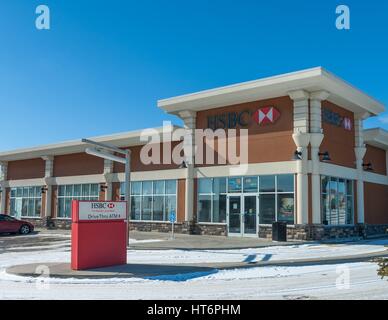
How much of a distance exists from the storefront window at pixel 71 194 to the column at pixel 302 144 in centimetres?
1630

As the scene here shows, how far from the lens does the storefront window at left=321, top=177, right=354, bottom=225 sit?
72.6 feet

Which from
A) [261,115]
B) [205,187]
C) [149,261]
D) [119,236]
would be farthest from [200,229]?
[119,236]

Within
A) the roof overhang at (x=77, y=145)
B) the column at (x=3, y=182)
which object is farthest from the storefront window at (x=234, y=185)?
the column at (x=3, y=182)

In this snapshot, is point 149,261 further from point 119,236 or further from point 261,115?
point 261,115

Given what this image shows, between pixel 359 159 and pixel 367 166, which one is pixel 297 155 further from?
pixel 367 166

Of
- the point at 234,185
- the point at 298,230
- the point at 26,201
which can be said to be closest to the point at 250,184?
the point at 234,185

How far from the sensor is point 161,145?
93.4ft

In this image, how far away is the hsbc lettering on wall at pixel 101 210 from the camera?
40.3 feet

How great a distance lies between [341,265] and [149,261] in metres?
5.97

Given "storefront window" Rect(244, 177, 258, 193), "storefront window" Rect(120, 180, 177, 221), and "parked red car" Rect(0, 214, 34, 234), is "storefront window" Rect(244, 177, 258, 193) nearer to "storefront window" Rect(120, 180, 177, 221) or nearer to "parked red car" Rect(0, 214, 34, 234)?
"storefront window" Rect(120, 180, 177, 221)

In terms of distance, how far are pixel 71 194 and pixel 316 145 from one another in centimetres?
2027

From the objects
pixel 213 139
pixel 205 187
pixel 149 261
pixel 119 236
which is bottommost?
pixel 149 261

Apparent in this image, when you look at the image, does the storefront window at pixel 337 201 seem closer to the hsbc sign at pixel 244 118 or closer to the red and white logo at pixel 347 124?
the red and white logo at pixel 347 124

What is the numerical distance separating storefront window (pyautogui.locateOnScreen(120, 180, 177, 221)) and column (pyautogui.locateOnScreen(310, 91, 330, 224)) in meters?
8.87
